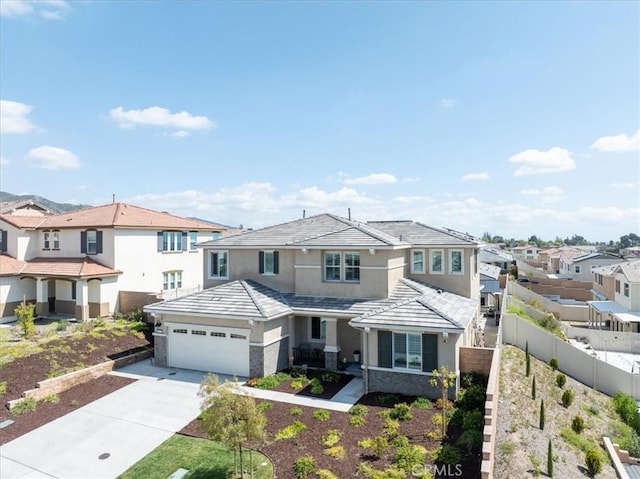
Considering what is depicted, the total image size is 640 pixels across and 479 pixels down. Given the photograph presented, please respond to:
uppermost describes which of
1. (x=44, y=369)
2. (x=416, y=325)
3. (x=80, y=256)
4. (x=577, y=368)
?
(x=80, y=256)

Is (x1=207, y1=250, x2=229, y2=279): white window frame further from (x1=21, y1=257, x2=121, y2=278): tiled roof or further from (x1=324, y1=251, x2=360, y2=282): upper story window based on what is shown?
(x1=21, y1=257, x2=121, y2=278): tiled roof

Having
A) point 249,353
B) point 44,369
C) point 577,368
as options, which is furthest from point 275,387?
point 577,368

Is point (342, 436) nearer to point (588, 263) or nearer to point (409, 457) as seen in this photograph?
point (409, 457)

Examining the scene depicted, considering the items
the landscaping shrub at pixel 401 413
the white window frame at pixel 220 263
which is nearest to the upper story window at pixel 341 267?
the white window frame at pixel 220 263

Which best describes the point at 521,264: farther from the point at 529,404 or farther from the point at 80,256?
the point at 80,256

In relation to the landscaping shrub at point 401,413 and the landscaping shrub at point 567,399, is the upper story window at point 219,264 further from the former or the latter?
the landscaping shrub at point 567,399

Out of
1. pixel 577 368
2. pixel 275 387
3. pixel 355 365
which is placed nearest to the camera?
pixel 275 387

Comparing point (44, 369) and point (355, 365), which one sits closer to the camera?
point (44, 369)
